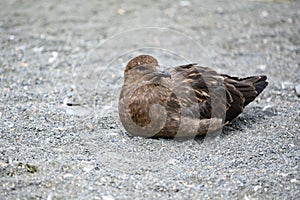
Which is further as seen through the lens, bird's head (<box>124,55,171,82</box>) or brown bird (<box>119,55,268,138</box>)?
bird's head (<box>124,55,171,82</box>)

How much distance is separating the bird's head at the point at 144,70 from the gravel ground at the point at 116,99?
0.55 m

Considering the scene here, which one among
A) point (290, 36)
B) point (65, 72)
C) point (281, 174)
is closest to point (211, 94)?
point (281, 174)

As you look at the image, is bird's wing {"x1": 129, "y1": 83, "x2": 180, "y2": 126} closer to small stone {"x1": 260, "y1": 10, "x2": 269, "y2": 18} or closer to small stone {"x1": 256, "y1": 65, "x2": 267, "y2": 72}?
small stone {"x1": 256, "y1": 65, "x2": 267, "y2": 72}

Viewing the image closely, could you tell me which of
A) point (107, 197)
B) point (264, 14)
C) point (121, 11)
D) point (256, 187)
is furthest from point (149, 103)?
point (264, 14)

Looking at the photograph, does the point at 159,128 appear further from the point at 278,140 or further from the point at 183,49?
the point at 183,49

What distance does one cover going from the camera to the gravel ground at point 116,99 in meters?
4.39

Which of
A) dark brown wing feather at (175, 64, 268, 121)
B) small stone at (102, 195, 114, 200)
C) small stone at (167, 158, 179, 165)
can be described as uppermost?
dark brown wing feather at (175, 64, 268, 121)

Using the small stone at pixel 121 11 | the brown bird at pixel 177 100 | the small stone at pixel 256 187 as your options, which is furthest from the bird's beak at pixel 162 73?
the small stone at pixel 121 11

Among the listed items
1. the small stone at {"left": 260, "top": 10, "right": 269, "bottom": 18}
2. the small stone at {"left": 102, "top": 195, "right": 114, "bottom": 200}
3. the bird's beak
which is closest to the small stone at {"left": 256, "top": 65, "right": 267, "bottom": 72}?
the small stone at {"left": 260, "top": 10, "right": 269, "bottom": 18}

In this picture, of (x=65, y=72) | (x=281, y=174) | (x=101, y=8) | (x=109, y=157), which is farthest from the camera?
(x=101, y=8)

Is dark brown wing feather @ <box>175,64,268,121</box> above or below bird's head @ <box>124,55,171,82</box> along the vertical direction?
below

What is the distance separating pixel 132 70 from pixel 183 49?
2453 mm

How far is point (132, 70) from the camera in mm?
5625

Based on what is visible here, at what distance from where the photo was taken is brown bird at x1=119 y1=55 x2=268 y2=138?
5.11 m
